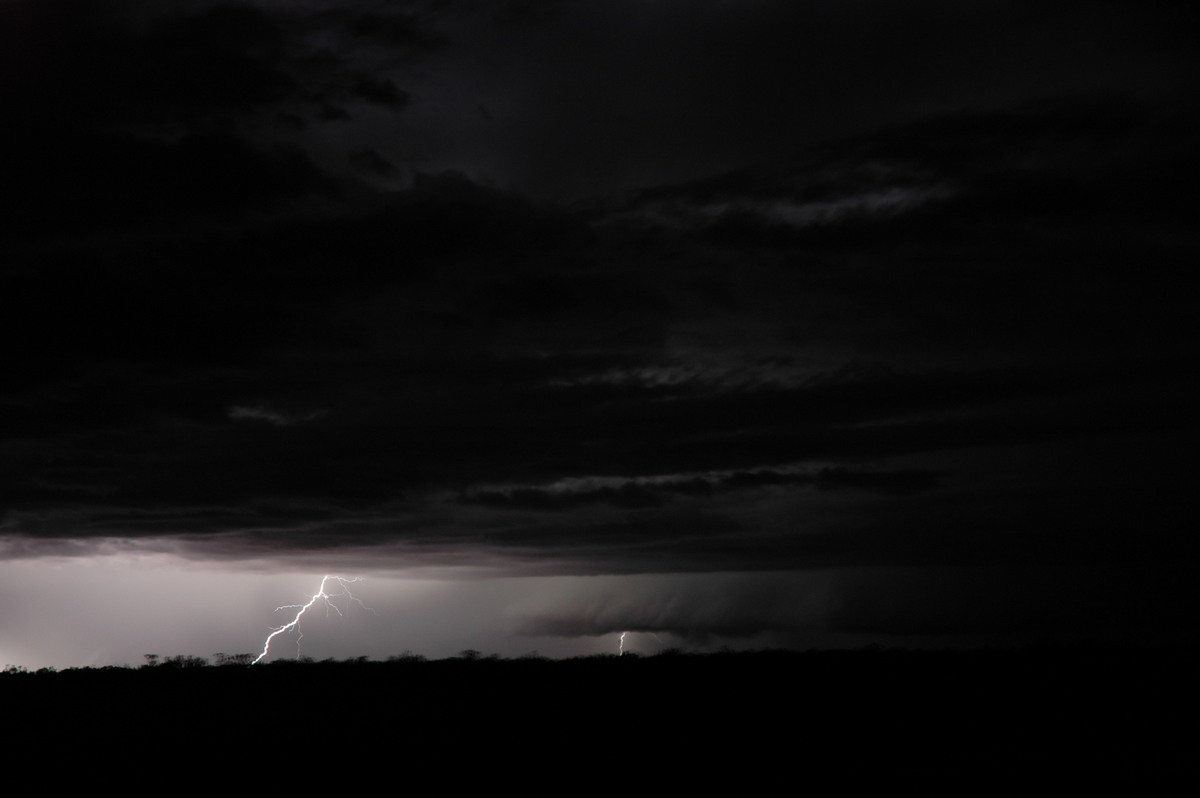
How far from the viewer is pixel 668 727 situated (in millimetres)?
23562

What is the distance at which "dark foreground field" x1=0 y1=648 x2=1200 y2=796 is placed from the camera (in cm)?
1925

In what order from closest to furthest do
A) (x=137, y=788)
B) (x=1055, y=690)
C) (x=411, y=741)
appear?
(x=137, y=788), (x=411, y=741), (x=1055, y=690)

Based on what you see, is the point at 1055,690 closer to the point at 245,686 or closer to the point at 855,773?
the point at 855,773

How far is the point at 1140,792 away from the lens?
16.9 meters

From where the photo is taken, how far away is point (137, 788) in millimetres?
20266

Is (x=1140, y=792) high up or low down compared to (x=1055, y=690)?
down

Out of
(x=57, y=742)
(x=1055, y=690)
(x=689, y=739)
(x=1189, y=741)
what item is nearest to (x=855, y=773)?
(x=689, y=739)

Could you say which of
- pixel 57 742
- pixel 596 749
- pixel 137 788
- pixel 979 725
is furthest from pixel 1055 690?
pixel 57 742

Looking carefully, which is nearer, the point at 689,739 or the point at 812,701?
the point at 689,739

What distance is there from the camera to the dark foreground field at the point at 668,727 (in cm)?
1925

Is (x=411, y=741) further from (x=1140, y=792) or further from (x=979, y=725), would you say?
(x=1140, y=792)

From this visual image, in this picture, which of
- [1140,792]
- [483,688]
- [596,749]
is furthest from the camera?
[483,688]

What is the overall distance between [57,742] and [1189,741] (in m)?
24.9

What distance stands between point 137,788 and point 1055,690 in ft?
68.6
